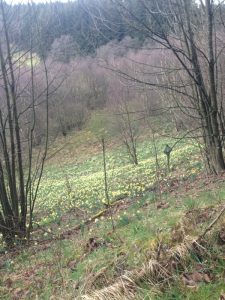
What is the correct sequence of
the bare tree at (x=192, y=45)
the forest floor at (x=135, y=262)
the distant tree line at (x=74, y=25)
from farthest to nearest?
the distant tree line at (x=74, y=25)
the bare tree at (x=192, y=45)
the forest floor at (x=135, y=262)

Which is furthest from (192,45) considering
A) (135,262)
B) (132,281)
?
(132,281)

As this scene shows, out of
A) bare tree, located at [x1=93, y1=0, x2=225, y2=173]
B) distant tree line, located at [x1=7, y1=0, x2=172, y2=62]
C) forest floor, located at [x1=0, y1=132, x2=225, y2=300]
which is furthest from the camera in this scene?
distant tree line, located at [x1=7, y1=0, x2=172, y2=62]

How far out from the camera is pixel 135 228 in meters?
6.01

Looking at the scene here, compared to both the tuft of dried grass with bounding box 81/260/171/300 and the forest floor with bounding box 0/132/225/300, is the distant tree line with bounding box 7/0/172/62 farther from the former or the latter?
the tuft of dried grass with bounding box 81/260/171/300

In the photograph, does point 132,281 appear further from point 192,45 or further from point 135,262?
point 192,45

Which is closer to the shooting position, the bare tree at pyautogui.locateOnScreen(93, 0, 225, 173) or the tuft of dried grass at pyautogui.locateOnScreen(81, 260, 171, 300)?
the tuft of dried grass at pyautogui.locateOnScreen(81, 260, 171, 300)

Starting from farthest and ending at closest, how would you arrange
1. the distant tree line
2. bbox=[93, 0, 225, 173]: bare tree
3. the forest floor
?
Answer: the distant tree line → bbox=[93, 0, 225, 173]: bare tree → the forest floor

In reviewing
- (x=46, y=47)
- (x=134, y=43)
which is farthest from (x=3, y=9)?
(x=134, y=43)

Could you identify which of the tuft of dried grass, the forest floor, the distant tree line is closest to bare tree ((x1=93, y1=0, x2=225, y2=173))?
the distant tree line

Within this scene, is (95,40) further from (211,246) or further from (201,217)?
(211,246)

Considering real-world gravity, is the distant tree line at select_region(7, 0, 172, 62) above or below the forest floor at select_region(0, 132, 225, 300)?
above

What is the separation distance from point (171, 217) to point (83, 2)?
14.9ft

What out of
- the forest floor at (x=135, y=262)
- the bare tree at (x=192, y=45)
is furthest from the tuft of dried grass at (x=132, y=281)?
the bare tree at (x=192, y=45)

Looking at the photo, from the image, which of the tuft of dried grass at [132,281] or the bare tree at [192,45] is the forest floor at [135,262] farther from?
the bare tree at [192,45]
